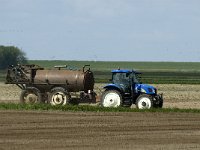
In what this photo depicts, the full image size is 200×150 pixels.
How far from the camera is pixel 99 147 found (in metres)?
16.6

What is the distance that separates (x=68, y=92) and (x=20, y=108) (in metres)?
3.31

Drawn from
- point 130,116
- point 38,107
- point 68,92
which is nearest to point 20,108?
point 38,107

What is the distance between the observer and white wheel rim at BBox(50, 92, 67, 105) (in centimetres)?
2912

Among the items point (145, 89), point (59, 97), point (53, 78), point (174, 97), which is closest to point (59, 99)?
point (59, 97)

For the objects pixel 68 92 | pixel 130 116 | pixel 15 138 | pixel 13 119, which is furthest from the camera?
pixel 68 92

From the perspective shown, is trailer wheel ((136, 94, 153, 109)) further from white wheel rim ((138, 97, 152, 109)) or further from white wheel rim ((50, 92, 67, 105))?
white wheel rim ((50, 92, 67, 105))

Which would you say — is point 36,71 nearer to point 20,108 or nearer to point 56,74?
point 56,74

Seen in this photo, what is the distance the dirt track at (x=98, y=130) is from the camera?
17.1m

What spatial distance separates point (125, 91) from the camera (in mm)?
27844

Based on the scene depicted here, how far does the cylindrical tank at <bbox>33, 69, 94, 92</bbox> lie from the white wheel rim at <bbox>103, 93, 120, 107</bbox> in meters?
2.02

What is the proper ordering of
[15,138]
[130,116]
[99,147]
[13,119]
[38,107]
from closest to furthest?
[99,147] → [15,138] → [13,119] → [130,116] → [38,107]

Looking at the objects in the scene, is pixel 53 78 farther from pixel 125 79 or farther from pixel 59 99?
pixel 125 79
